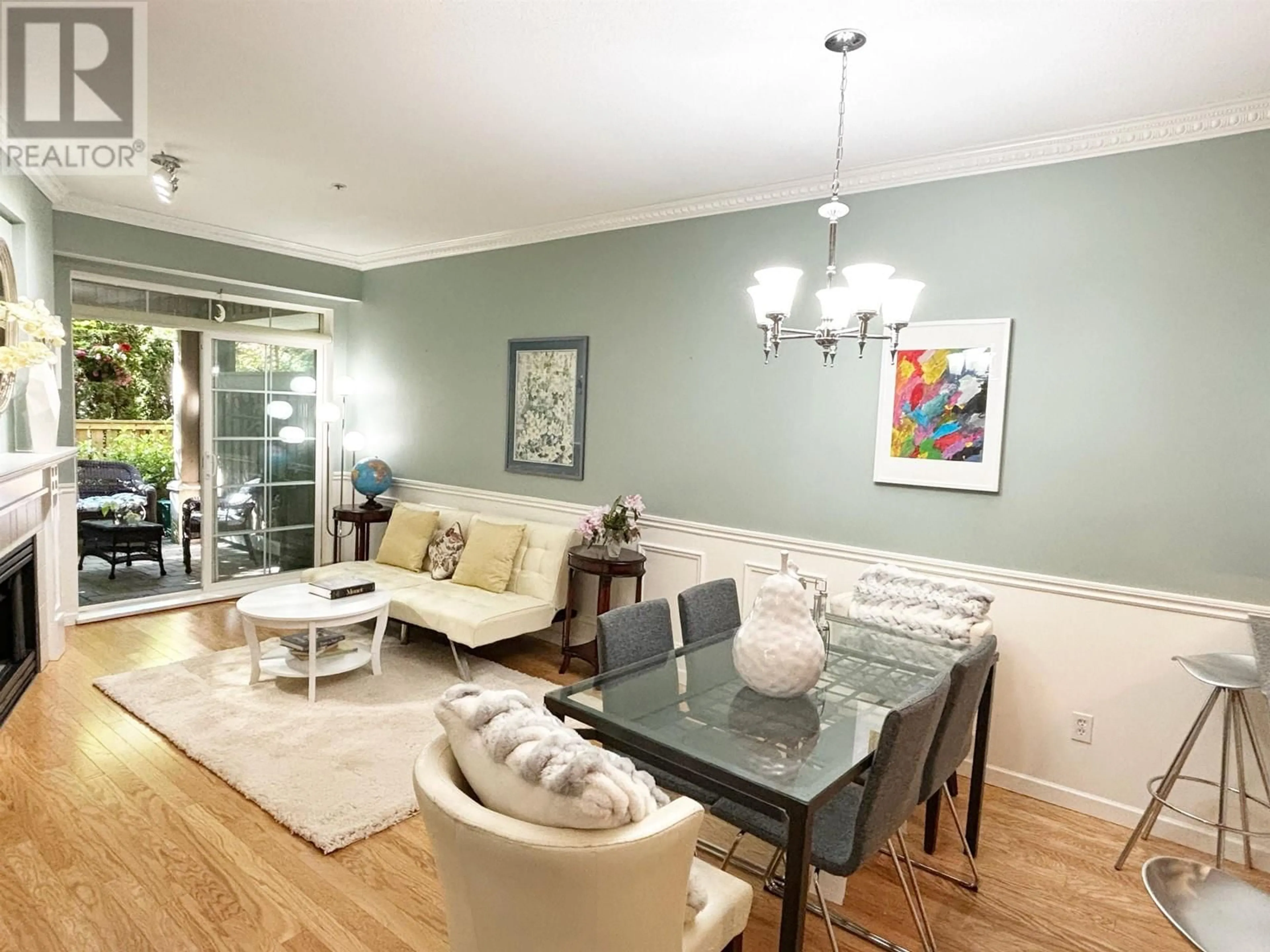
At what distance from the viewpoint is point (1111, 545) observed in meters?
2.85

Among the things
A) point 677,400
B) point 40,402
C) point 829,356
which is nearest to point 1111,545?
point 829,356

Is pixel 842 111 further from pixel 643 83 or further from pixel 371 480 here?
pixel 371 480

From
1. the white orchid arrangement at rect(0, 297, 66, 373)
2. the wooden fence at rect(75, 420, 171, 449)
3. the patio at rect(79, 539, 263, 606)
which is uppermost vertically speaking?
the white orchid arrangement at rect(0, 297, 66, 373)

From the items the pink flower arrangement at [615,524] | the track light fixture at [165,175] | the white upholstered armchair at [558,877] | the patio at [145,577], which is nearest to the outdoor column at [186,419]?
the patio at [145,577]

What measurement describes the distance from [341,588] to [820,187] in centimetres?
323

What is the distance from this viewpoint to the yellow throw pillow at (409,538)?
4926 millimetres

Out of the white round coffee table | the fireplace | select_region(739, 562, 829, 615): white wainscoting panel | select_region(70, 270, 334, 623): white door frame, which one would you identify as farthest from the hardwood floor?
select_region(70, 270, 334, 623): white door frame

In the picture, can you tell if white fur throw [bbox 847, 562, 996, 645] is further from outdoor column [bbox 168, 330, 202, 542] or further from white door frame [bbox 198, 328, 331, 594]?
outdoor column [bbox 168, 330, 202, 542]

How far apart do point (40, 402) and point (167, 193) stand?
1.23m

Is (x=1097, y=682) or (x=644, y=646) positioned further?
(x=1097, y=682)

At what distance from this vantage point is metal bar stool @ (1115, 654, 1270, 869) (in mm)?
2365

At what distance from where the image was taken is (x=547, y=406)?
474 centimetres

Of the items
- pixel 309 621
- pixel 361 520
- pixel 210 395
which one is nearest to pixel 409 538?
pixel 361 520

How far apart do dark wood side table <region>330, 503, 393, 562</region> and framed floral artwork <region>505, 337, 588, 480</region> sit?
1251 mm
